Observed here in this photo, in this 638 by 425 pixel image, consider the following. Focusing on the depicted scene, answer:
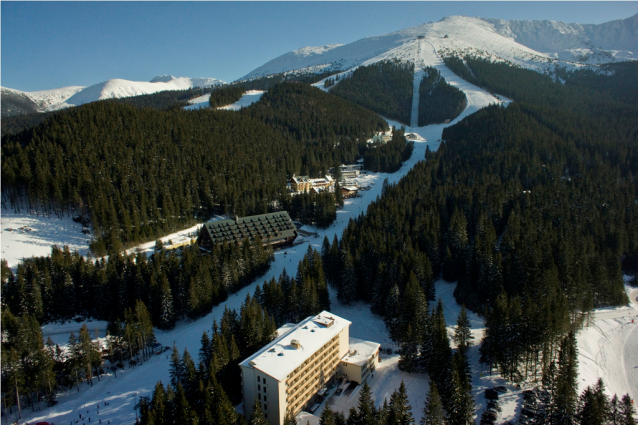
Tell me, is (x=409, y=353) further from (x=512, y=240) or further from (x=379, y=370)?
(x=512, y=240)

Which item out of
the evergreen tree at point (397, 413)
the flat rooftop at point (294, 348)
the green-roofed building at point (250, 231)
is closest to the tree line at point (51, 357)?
the flat rooftop at point (294, 348)

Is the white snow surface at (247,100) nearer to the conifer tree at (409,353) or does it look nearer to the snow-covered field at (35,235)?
the snow-covered field at (35,235)

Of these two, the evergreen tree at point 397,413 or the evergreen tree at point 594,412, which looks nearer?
the evergreen tree at point 594,412

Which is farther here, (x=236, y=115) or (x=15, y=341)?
(x=236, y=115)

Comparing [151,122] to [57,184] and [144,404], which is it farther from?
[144,404]

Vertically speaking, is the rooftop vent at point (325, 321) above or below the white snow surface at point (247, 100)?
below

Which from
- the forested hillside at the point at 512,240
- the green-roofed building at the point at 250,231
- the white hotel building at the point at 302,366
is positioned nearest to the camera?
the white hotel building at the point at 302,366

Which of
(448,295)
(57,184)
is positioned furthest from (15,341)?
(448,295)

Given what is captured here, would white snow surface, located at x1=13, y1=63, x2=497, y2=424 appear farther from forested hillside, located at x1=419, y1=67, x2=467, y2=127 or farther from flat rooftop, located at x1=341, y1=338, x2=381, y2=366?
forested hillside, located at x1=419, y1=67, x2=467, y2=127
